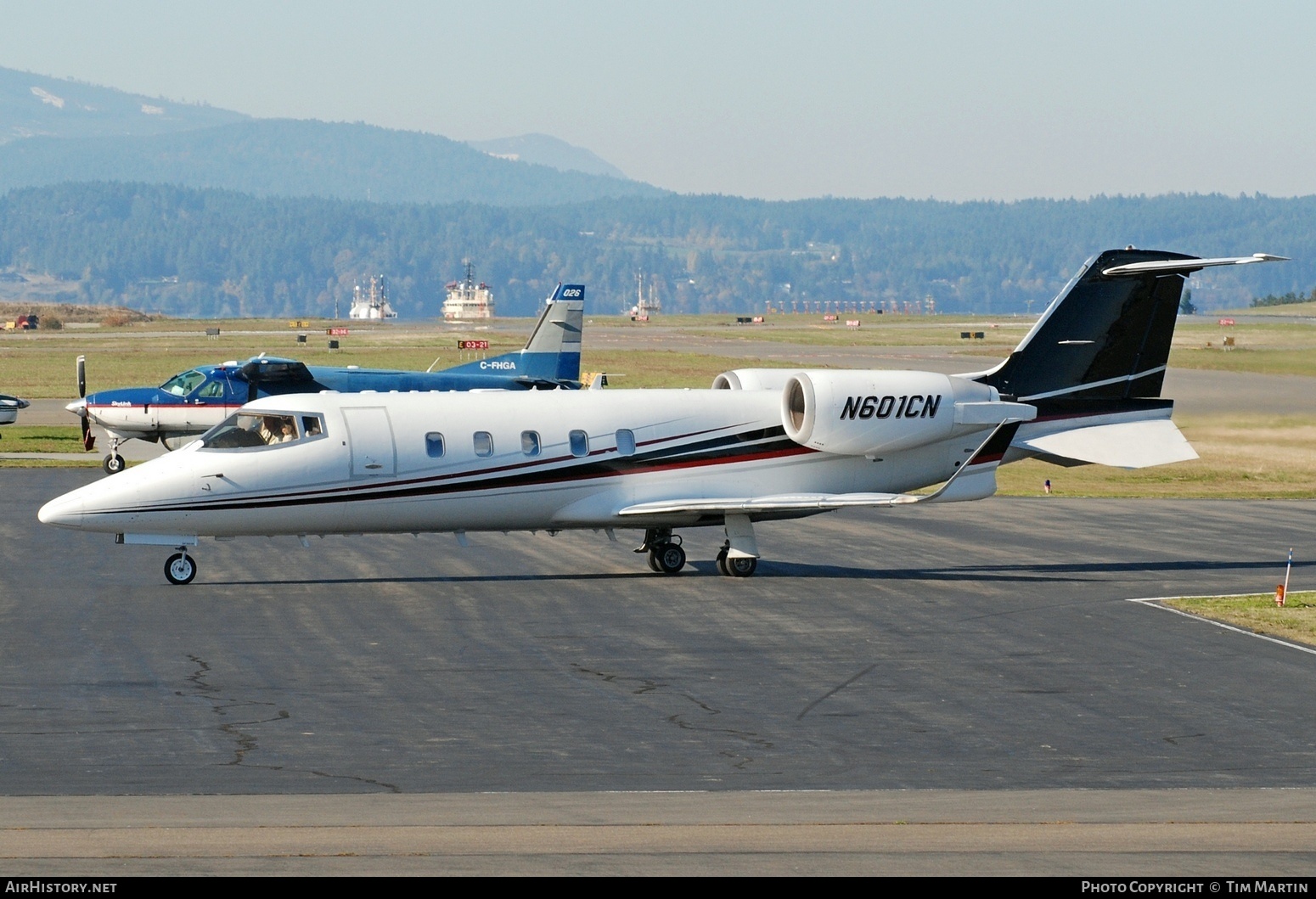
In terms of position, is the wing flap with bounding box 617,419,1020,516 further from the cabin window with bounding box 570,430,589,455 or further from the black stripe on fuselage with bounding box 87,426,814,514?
the cabin window with bounding box 570,430,589,455

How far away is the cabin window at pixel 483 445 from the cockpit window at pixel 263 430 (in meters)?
2.52

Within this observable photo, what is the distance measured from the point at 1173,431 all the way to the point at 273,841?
22.2 metres

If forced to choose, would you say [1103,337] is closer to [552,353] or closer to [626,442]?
[626,442]

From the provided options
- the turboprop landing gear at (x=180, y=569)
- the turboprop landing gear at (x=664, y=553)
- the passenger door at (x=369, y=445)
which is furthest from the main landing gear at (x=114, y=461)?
the turboprop landing gear at (x=664, y=553)

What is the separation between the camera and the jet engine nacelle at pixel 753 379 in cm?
3044

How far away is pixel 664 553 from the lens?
2888 cm

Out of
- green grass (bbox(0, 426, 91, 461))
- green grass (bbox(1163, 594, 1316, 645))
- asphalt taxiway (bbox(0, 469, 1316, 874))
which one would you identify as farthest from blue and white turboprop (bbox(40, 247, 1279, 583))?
green grass (bbox(0, 426, 91, 461))

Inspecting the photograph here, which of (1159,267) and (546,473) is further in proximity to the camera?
(1159,267)

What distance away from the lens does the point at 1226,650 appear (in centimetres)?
2233

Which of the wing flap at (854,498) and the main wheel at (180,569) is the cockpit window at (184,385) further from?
the wing flap at (854,498)

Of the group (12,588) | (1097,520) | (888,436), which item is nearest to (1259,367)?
(1097,520)

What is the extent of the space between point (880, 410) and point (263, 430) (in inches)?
411

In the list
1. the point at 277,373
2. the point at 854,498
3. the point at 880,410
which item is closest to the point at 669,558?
the point at 854,498

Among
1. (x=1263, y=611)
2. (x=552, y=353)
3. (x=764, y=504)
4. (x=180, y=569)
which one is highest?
(x=552, y=353)
